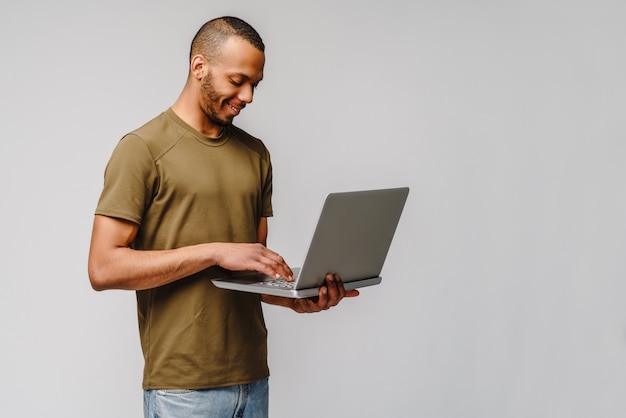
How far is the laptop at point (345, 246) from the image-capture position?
1469mm

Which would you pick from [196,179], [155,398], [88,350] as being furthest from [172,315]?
[88,350]

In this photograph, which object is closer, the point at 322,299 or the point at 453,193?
the point at 322,299

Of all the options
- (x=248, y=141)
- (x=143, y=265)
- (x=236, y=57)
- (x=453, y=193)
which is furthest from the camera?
(x=453, y=193)

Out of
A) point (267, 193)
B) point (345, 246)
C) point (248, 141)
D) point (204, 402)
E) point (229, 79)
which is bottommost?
point (204, 402)

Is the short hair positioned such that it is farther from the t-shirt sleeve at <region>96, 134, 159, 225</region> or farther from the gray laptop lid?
the gray laptop lid

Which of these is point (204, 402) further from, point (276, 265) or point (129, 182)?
point (129, 182)

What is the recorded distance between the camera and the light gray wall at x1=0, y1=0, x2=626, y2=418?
8.84 feet

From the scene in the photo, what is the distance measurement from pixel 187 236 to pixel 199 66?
34cm

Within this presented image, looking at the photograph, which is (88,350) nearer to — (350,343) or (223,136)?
(350,343)

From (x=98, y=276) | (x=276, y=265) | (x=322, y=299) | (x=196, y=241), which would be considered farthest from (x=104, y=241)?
(x=322, y=299)

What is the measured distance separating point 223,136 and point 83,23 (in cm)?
105

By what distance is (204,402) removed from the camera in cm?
160

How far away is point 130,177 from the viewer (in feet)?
5.01

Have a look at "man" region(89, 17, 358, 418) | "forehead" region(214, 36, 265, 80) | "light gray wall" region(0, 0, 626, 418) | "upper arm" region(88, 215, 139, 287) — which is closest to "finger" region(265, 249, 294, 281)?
"man" region(89, 17, 358, 418)
